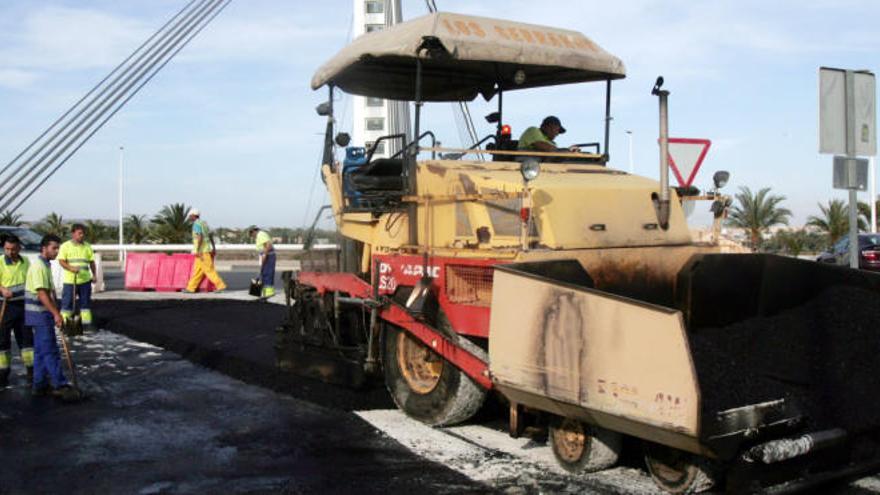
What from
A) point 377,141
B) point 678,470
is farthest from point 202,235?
point 678,470

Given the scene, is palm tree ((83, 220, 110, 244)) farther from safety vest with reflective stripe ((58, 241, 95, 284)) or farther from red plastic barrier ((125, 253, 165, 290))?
safety vest with reflective stripe ((58, 241, 95, 284))

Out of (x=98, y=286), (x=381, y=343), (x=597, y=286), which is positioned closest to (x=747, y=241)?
(x=597, y=286)

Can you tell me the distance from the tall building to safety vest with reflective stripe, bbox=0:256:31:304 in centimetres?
356

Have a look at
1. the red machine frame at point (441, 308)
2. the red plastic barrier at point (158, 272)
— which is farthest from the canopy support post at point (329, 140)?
the red plastic barrier at point (158, 272)

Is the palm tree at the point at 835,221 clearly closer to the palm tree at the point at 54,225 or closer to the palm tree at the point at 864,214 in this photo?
the palm tree at the point at 864,214

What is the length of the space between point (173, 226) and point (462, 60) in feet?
101

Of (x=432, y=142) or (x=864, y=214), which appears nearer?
(x=432, y=142)

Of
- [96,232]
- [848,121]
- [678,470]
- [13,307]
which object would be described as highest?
[848,121]

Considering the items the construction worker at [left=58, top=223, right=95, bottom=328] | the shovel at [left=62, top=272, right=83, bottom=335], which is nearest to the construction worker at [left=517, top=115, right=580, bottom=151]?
the shovel at [left=62, top=272, right=83, bottom=335]

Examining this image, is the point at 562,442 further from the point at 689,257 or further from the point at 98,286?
the point at 98,286

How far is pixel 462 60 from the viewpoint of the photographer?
6488 mm

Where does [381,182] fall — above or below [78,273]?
above

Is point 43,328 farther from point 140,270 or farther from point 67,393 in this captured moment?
point 140,270

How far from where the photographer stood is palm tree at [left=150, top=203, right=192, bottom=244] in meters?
35.1
